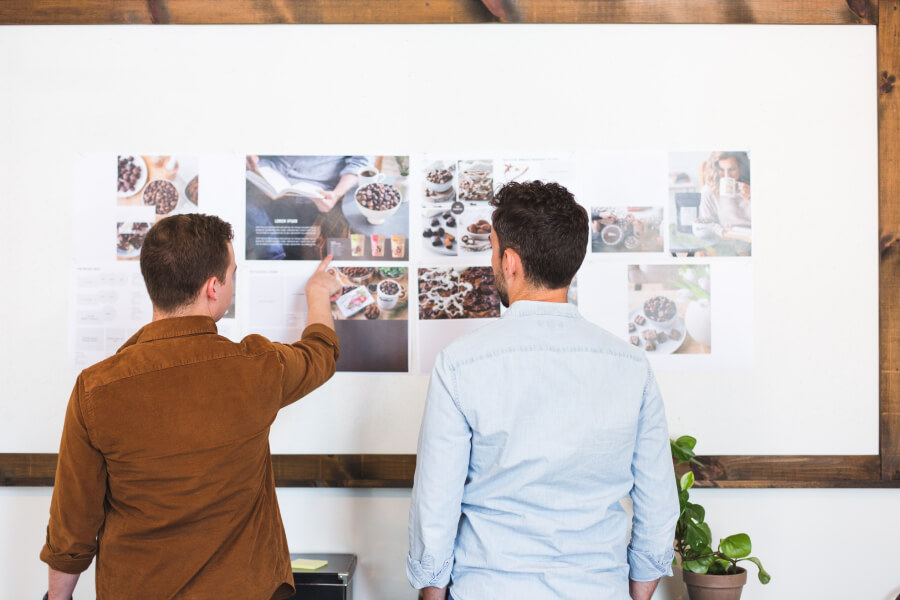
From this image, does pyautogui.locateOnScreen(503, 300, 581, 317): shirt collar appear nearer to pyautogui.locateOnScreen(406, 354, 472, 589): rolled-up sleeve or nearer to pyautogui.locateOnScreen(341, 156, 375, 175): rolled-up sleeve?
pyautogui.locateOnScreen(406, 354, 472, 589): rolled-up sleeve

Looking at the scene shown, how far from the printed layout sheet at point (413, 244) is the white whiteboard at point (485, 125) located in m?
0.06

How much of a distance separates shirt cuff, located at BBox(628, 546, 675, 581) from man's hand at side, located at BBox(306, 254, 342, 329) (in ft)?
3.12

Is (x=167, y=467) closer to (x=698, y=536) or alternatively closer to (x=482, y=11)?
(x=698, y=536)

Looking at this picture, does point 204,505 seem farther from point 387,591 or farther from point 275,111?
point 275,111

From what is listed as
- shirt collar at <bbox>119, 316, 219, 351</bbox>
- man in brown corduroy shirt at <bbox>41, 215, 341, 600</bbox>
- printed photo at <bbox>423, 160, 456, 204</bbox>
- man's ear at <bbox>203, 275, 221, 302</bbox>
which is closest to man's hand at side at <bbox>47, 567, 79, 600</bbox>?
man in brown corduroy shirt at <bbox>41, 215, 341, 600</bbox>

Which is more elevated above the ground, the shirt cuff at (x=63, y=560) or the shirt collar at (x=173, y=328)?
the shirt collar at (x=173, y=328)

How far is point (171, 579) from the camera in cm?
123

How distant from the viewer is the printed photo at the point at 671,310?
1920mm

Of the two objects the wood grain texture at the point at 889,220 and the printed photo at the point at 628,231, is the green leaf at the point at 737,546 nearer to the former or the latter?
the wood grain texture at the point at 889,220

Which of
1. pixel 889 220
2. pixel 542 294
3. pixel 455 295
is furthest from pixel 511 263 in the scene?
pixel 889 220

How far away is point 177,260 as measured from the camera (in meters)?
1.26

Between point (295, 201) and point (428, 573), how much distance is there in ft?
4.01

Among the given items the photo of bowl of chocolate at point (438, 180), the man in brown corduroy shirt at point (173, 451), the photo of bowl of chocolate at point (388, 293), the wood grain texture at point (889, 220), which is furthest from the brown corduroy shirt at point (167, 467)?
the wood grain texture at point (889, 220)

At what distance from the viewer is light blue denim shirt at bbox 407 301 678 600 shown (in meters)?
1.16
